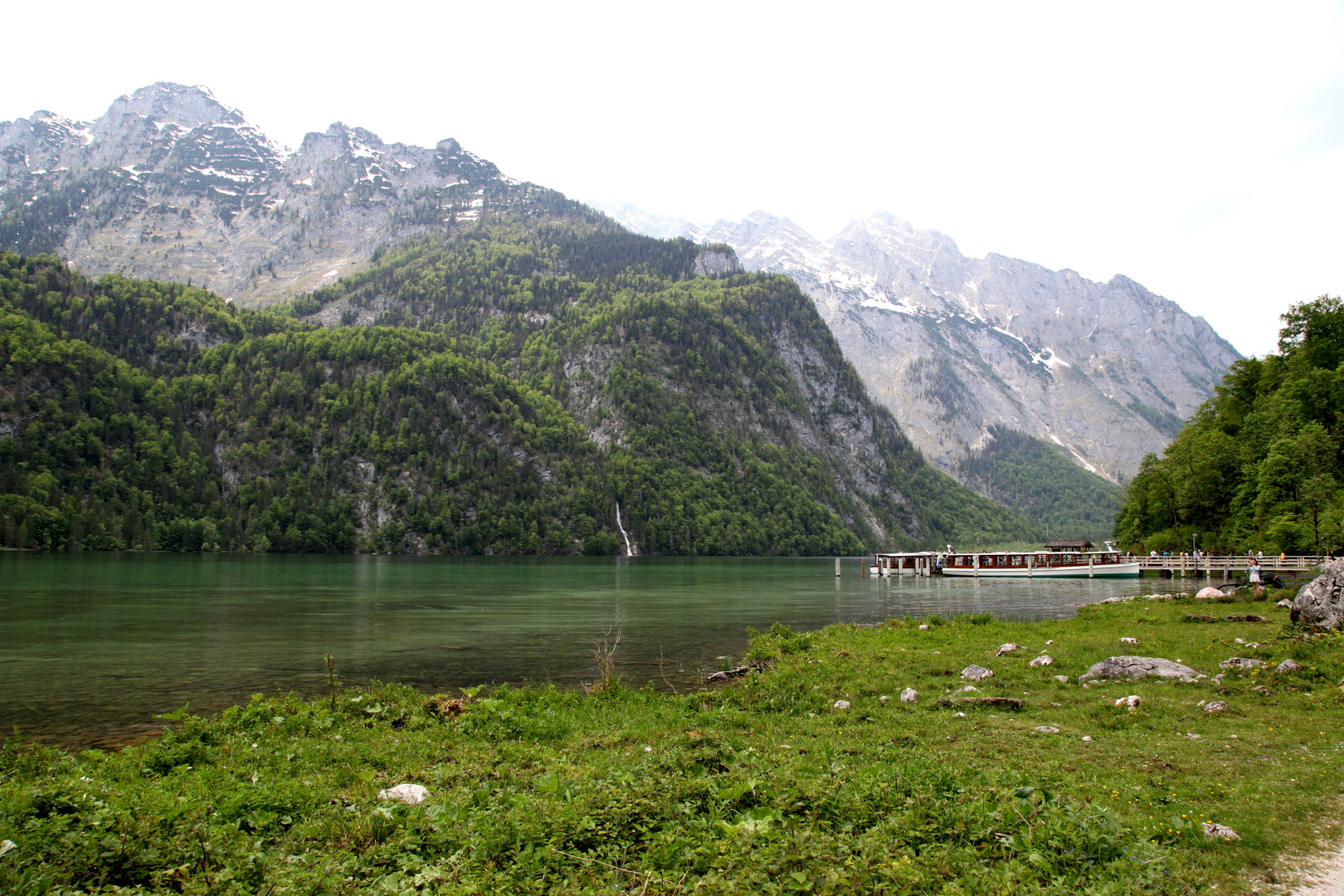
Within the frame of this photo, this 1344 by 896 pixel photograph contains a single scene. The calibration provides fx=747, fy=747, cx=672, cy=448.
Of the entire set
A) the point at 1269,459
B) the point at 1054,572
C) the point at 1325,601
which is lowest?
the point at 1054,572

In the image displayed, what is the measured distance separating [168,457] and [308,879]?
659 ft

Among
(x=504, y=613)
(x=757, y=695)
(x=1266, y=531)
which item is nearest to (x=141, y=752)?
(x=757, y=695)

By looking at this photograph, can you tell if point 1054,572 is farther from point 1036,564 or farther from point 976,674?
point 976,674

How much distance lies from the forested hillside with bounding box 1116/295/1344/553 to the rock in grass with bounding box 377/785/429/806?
69.2 metres

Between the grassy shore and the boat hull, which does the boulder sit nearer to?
the grassy shore

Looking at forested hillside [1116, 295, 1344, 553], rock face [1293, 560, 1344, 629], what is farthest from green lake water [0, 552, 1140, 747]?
rock face [1293, 560, 1344, 629]

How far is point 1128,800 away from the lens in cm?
1030

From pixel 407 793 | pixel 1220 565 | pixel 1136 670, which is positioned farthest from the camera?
pixel 1220 565

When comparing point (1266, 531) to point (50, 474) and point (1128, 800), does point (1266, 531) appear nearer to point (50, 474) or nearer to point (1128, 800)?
point (1128, 800)

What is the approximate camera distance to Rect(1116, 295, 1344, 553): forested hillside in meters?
59.7

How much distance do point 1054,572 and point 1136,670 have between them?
93610mm

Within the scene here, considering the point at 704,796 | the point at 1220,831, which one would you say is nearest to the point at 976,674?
the point at 1220,831

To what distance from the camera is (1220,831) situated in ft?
29.5

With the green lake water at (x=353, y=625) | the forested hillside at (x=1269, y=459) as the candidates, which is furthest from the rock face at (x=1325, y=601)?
the forested hillside at (x=1269, y=459)
